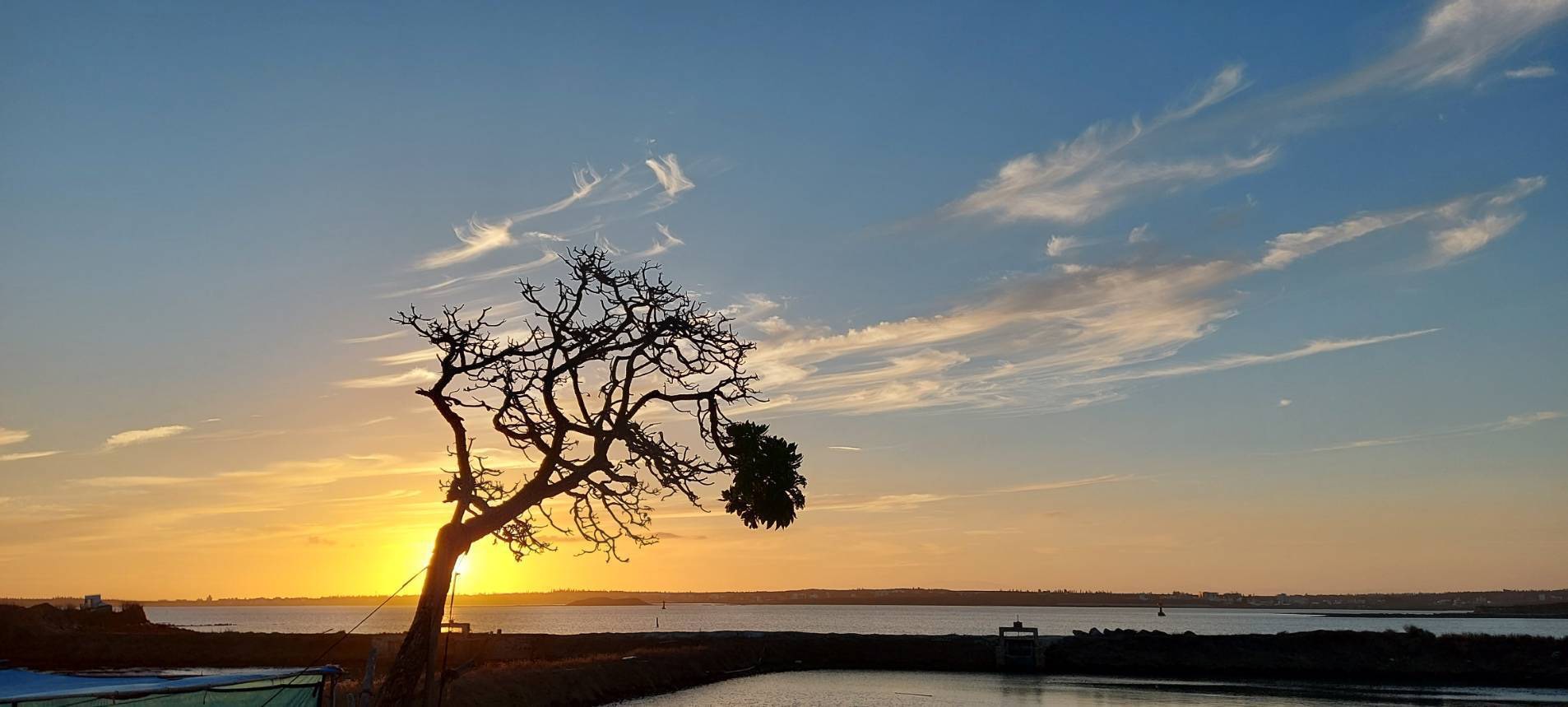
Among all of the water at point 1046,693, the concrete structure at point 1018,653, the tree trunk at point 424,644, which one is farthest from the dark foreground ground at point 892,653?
the tree trunk at point 424,644

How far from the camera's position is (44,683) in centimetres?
2036

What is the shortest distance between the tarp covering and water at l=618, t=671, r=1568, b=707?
1288 inches

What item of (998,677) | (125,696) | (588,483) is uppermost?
(588,483)

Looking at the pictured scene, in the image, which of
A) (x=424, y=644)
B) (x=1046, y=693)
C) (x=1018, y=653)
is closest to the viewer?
(x=424, y=644)

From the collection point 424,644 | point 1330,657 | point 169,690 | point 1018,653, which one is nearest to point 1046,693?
point 1018,653

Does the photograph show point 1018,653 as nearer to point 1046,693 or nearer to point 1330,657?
point 1046,693

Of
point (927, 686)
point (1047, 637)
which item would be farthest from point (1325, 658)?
point (927, 686)

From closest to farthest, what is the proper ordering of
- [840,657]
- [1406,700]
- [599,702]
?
[599,702], [1406,700], [840,657]

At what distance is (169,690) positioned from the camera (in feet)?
66.5

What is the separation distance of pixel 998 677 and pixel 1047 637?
37.3 feet

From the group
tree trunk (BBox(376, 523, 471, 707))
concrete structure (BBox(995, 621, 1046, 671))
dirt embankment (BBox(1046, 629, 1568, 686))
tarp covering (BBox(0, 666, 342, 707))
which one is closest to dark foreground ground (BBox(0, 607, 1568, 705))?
dirt embankment (BBox(1046, 629, 1568, 686))

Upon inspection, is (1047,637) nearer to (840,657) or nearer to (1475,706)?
(840,657)

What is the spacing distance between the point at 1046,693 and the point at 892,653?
23.4m

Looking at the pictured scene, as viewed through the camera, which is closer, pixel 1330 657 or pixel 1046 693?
pixel 1046 693
